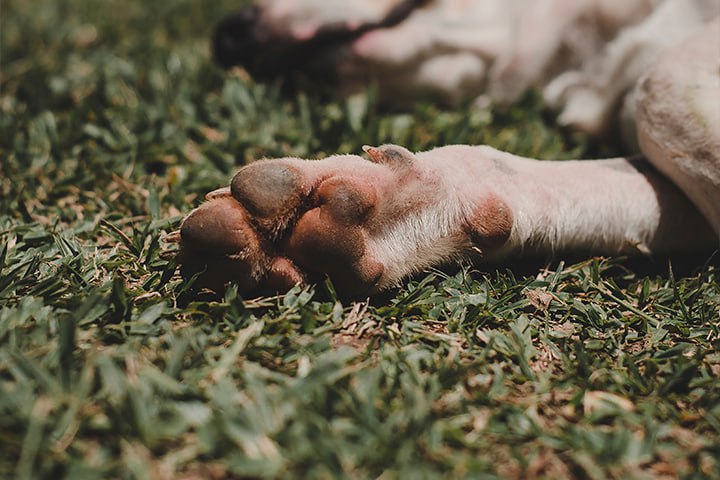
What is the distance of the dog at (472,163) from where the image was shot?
1.51 metres

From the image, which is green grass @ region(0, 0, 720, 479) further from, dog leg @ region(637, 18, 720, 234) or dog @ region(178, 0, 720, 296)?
dog leg @ region(637, 18, 720, 234)

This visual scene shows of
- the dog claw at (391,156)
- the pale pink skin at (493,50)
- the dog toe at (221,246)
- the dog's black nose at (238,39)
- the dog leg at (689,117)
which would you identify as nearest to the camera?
the dog toe at (221,246)

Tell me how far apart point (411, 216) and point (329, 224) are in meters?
0.27

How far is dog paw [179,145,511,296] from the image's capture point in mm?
1473

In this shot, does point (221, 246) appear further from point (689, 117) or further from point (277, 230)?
point (689, 117)

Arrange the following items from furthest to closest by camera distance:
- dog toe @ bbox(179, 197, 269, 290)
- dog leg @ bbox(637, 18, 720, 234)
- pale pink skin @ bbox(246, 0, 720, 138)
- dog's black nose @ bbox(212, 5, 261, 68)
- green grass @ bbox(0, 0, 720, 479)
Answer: dog's black nose @ bbox(212, 5, 261, 68) → pale pink skin @ bbox(246, 0, 720, 138) → dog leg @ bbox(637, 18, 720, 234) → dog toe @ bbox(179, 197, 269, 290) → green grass @ bbox(0, 0, 720, 479)

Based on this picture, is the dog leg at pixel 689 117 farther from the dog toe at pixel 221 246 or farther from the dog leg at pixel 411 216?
the dog toe at pixel 221 246

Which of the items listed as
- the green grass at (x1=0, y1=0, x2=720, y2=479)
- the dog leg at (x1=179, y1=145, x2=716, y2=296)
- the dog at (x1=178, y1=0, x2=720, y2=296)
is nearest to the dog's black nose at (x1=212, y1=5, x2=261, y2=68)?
the dog at (x1=178, y1=0, x2=720, y2=296)

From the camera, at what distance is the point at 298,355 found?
1435 mm

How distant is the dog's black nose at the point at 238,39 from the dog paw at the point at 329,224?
1.22 metres

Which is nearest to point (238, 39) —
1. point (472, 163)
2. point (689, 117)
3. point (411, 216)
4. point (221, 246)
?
point (472, 163)

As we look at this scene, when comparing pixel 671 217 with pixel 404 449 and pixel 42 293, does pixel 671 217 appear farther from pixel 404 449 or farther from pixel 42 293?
pixel 42 293

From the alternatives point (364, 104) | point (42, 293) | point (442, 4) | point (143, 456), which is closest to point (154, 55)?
point (364, 104)

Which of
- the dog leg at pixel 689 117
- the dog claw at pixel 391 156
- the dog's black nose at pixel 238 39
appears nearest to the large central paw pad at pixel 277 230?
the dog claw at pixel 391 156
